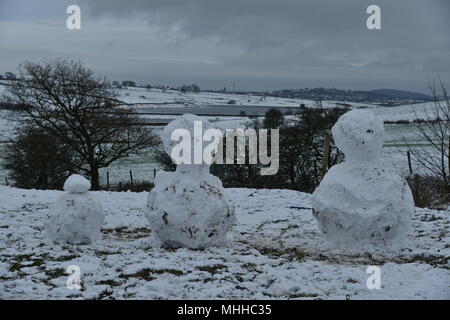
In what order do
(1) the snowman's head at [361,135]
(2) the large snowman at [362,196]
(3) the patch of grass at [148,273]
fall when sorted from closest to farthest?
(3) the patch of grass at [148,273], (2) the large snowman at [362,196], (1) the snowman's head at [361,135]

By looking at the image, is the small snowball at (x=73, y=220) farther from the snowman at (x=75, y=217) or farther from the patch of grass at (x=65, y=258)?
the patch of grass at (x=65, y=258)

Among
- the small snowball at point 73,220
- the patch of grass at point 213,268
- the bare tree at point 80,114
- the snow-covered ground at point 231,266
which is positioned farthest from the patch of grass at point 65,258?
the bare tree at point 80,114

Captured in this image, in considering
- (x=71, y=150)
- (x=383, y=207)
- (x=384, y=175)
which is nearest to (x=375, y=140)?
(x=384, y=175)

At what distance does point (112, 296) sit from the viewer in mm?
5668

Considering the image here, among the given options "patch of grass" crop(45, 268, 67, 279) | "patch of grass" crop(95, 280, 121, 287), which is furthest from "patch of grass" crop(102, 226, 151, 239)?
"patch of grass" crop(95, 280, 121, 287)

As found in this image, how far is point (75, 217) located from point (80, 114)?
1586 cm

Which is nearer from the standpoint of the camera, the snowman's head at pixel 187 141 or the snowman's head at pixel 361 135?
the snowman's head at pixel 361 135

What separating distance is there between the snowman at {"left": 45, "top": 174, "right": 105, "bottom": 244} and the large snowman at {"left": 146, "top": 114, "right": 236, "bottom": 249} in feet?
3.87

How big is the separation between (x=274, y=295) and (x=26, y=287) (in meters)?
3.41

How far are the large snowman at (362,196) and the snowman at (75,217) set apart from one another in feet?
14.4

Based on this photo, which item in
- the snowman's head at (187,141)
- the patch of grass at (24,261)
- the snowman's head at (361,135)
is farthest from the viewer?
the snowman's head at (187,141)

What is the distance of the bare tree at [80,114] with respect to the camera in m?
23.0

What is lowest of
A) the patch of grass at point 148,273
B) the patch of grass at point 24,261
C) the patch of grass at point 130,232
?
the patch of grass at point 130,232

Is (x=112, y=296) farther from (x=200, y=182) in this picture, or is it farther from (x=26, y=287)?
(x=200, y=182)
